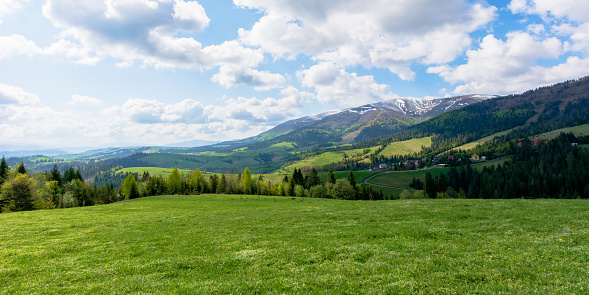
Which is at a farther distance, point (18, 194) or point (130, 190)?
point (130, 190)

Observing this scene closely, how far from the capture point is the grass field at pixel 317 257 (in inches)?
496

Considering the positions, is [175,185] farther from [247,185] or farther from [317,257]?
[317,257]

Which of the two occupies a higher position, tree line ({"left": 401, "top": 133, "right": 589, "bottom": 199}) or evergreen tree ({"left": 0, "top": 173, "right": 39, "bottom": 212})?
evergreen tree ({"left": 0, "top": 173, "right": 39, "bottom": 212})

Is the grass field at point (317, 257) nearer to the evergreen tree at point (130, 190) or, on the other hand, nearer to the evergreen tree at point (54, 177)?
the evergreen tree at point (130, 190)

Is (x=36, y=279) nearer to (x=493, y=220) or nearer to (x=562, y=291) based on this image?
(x=562, y=291)

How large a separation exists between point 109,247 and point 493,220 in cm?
3891

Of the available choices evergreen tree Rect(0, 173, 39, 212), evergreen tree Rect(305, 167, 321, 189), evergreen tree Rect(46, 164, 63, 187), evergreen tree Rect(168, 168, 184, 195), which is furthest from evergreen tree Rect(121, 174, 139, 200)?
evergreen tree Rect(305, 167, 321, 189)

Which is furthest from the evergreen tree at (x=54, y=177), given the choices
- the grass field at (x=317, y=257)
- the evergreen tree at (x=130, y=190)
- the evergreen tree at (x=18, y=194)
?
the grass field at (x=317, y=257)

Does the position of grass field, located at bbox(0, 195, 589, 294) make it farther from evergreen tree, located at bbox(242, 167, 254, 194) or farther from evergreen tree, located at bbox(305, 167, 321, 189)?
evergreen tree, located at bbox(242, 167, 254, 194)

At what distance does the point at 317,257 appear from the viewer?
17.1 m

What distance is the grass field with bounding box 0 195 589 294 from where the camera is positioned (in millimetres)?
12609

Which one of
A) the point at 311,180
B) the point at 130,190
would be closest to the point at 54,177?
the point at 130,190

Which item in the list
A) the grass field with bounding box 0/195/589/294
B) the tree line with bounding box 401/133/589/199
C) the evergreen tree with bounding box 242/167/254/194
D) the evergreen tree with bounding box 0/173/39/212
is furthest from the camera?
the tree line with bounding box 401/133/589/199

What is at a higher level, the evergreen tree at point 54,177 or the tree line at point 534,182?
the evergreen tree at point 54,177
